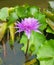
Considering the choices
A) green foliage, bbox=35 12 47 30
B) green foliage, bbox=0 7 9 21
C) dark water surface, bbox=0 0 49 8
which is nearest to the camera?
green foliage, bbox=35 12 47 30

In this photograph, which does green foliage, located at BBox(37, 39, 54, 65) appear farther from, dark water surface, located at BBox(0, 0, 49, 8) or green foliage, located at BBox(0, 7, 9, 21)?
dark water surface, located at BBox(0, 0, 49, 8)

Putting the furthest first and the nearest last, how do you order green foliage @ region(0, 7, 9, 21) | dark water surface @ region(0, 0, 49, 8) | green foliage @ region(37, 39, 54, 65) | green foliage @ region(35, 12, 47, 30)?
1. dark water surface @ region(0, 0, 49, 8)
2. green foliage @ region(0, 7, 9, 21)
3. green foliage @ region(35, 12, 47, 30)
4. green foliage @ region(37, 39, 54, 65)

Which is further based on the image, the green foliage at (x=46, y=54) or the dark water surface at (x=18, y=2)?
the dark water surface at (x=18, y=2)

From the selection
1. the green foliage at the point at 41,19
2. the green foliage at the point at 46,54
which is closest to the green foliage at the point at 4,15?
the green foliage at the point at 41,19

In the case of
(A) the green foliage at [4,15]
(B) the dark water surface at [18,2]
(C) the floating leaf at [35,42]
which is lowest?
(B) the dark water surface at [18,2]

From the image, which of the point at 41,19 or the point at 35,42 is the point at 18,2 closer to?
the point at 41,19

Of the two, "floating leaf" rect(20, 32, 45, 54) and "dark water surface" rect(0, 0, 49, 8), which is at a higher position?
"floating leaf" rect(20, 32, 45, 54)

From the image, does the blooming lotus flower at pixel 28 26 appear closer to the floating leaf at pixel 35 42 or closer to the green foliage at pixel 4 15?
the floating leaf at pixel 35 42

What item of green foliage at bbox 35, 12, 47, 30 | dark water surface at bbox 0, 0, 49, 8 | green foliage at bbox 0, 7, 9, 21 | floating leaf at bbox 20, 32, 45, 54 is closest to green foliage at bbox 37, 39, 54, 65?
floating leaf at bbox 20, 32, 45, 54

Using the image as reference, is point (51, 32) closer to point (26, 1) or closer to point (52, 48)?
point (52, 48)

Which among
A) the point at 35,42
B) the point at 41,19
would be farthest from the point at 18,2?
the point at 35,42

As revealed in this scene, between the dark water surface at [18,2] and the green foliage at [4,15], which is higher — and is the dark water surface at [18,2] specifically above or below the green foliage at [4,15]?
below

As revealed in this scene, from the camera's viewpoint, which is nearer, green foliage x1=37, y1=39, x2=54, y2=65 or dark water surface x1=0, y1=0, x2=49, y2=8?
green foliage x1=37, y1=39, x2=54, y2=65
